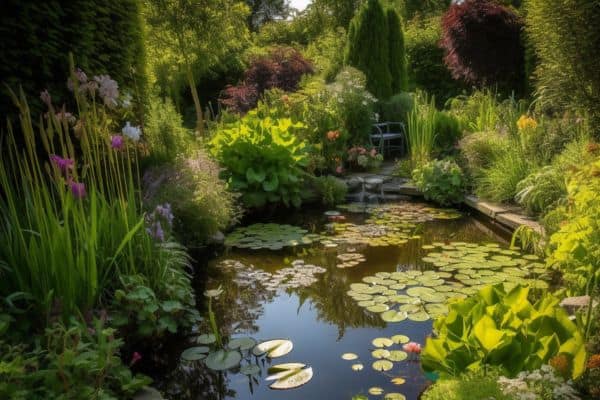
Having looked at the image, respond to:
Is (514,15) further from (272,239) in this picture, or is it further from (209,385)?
(209,385)

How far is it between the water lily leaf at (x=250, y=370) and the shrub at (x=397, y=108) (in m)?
6.89

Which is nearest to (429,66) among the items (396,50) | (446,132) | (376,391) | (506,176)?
(396,50)

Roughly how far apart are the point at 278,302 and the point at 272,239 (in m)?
1.40

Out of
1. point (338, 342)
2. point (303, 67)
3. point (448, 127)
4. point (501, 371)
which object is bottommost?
point (338, 342)

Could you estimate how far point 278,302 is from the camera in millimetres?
3693

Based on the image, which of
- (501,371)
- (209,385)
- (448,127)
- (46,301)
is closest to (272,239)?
(209,385)

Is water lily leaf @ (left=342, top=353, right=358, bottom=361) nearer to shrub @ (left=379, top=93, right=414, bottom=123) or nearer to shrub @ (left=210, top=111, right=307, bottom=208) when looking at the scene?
shrub @ (left=210, top=111, right=307, bottom=208)

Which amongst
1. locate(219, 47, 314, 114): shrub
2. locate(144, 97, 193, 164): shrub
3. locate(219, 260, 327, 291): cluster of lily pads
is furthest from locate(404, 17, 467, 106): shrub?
locate(219, 260, 327, 291): cluster of lily pads

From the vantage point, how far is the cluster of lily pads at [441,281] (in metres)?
3.37

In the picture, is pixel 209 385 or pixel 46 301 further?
pixel 209 385

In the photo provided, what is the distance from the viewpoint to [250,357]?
2.87 m

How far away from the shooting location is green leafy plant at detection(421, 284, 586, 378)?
197 centimetres

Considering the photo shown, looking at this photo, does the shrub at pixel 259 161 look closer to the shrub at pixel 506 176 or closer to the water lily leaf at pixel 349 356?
the shrub at pixel 506 176

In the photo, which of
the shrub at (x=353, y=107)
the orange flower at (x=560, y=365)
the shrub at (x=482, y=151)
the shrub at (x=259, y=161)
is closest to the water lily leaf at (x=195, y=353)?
the orange flower at (x=560, y=365)
